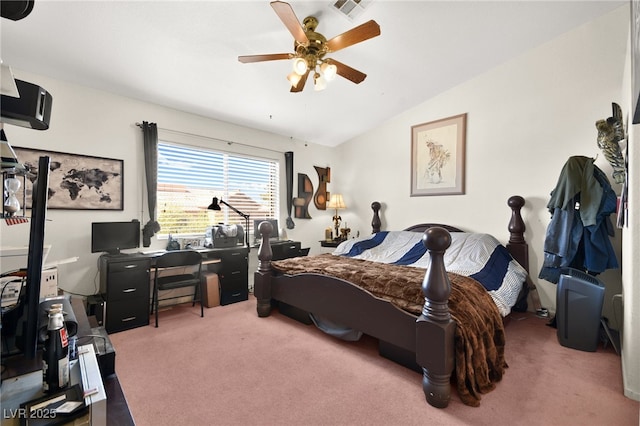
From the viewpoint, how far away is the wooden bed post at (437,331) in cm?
160

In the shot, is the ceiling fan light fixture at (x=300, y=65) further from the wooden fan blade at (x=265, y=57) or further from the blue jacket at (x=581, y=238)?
the blue jacket at (x=581, y=238)

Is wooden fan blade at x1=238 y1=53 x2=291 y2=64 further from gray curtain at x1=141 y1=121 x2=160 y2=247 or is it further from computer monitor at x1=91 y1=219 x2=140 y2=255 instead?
computer monitor at x1=91 y1=219 x2=140 y2=255

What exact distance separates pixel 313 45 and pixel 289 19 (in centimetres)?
29

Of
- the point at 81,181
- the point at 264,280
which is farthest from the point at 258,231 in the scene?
the point at 81,181

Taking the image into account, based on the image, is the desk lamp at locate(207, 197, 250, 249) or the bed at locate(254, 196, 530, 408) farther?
the desk lamp at locate(207, 197, 250, 249)

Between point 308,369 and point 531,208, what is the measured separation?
291 cm

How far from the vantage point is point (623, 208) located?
1994 millimetres

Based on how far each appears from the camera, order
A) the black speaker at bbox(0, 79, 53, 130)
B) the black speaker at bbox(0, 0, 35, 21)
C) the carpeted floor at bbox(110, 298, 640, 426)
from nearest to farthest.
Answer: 1. the black speaker at bbox(0, 0, 35, 21)
2. the black speaker at bbox(0, 79, 53, 130)
3. the carpeted floor at bbox(110, 298, 640, 426)

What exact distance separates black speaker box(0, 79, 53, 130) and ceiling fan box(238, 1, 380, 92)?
55.1 inches

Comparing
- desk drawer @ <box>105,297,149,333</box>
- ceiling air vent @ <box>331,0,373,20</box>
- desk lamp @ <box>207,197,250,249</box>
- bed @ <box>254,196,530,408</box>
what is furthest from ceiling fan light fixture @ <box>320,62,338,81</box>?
desk drawer @ <box>105,297,149,333</box>

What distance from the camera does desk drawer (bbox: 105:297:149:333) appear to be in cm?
260

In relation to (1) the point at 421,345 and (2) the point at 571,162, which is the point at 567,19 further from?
(1) the point at 421,345

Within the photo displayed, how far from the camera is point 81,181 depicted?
2812mm

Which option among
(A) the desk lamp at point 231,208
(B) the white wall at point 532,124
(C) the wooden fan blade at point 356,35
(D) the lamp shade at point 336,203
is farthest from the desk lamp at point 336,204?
(C) the wooden fan blade at point 356,35
